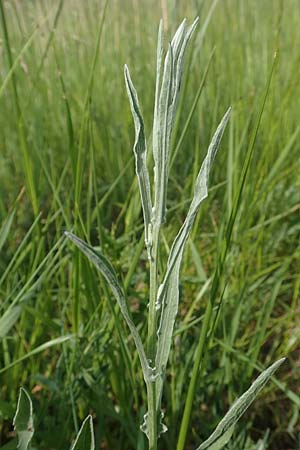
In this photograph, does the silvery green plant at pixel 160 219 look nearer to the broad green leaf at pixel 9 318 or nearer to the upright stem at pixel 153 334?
the upright stem at pixel 153 334

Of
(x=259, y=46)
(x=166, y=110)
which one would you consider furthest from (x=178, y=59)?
(x=259, y=46)

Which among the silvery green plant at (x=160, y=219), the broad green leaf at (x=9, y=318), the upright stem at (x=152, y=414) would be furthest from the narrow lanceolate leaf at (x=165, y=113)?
the broad green leaf at (x=9, y=318)

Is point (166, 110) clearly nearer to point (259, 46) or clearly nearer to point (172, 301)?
point (172, 301)

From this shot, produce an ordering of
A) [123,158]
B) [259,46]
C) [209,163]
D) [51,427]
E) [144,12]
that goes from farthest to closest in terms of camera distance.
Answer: [144,12]
[259,46]
[123,158]
[51,427]
[209,163]

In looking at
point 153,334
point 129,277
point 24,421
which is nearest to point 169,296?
point 153,334

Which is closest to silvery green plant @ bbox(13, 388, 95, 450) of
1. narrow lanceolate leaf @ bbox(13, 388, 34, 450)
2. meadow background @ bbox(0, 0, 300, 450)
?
narrow lanceolate leaf @ bbox(13, 388, 34, 450)

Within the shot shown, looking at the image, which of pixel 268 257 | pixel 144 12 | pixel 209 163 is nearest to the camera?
pixel 209 163
